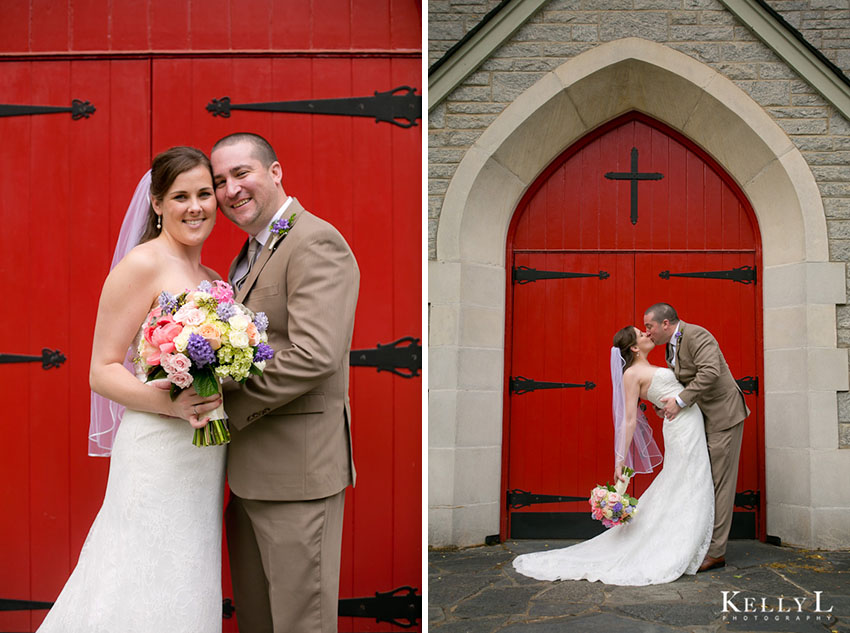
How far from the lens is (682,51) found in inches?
206

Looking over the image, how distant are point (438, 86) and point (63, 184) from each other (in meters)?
2.65

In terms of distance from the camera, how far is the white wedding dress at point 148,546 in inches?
85.7

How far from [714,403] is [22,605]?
3.90 meters

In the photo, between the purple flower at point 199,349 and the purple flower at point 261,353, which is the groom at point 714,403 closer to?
the purple flower at point 261,353

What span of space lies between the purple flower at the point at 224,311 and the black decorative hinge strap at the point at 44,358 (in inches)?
71.0

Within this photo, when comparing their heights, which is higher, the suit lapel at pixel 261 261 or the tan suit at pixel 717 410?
the suit lapel at pixel 261 261

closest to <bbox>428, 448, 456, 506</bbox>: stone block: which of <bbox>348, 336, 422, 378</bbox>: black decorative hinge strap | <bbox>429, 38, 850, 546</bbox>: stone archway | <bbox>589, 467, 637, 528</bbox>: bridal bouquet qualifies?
<bbox>429, 38, 850, 546</bbox>: stone archway

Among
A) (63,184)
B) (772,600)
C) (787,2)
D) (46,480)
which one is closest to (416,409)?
(46,480)

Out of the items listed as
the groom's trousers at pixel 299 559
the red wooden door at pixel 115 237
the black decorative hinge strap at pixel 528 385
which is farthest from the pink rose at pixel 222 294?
the black decorative hinge strap at pixel 528 385

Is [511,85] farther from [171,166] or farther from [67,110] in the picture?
[171,166]

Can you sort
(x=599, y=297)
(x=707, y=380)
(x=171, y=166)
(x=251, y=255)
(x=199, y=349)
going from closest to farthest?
(x=199, y=349)
(x=171, y=166)
(x=251, y=255)
(x=707, y=380)
(x=599, y=297)

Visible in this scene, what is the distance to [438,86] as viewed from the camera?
5113 millimetres

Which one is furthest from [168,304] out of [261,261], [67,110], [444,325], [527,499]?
[527,499]

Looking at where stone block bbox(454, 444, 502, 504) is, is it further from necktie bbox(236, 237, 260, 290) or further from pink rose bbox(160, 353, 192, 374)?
pink rose bbox(160, 353, 192, 374)
